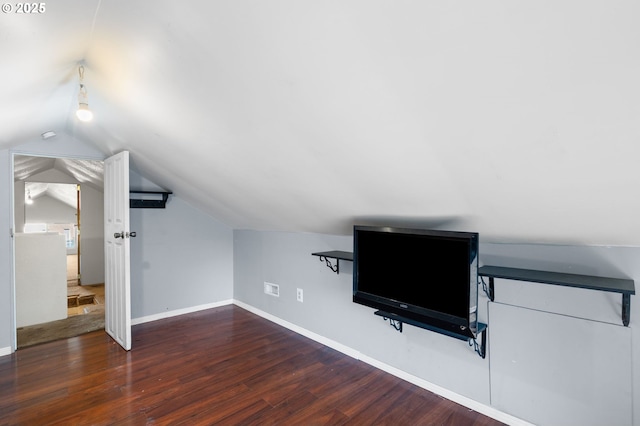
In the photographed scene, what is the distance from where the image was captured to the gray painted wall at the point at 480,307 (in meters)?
1.78

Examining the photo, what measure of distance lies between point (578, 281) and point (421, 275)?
0.82 metres

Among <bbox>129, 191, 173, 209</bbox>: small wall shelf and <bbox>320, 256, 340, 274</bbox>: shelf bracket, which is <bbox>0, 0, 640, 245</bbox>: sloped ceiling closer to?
<bbox>320, 256, 340, 274</bbox>: shelf bracket

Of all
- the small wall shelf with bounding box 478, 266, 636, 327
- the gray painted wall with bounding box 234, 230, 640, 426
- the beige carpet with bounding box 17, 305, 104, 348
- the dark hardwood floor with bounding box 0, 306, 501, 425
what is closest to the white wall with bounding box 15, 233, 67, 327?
the beige carpet with bounding box 17, 305, 104, 348

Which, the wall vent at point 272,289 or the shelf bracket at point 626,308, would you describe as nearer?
the shelf bracket at point 626,308

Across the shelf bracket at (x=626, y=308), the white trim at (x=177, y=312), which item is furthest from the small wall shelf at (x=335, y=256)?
the white trim at (x=177, y=312)

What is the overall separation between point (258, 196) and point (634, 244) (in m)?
2.55

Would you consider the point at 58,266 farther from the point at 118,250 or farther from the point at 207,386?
the point at 207,386

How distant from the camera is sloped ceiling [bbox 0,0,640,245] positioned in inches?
39.2

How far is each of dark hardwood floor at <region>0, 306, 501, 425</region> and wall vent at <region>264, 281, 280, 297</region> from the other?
0.57 m

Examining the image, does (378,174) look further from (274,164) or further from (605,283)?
(605,283)

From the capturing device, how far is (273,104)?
5.53 ft

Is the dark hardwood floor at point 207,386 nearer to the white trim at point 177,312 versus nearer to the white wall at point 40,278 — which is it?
the white trim at point 177,312

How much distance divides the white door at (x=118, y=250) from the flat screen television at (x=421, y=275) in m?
2.29

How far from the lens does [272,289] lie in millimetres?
4121
